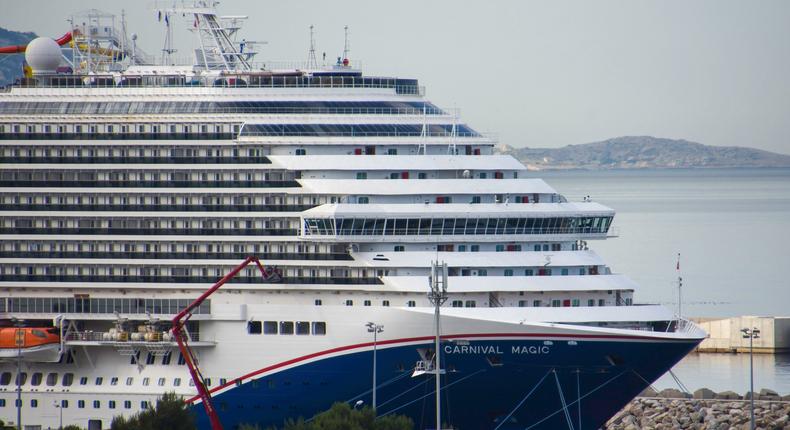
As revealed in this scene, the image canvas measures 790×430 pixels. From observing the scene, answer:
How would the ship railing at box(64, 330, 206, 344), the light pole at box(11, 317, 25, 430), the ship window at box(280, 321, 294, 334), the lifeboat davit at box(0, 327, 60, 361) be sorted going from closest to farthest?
1. the ship window at box(280, 321, 294, 334)
2. the light pole at box(11, 317, 25, 430)
3. the ship railing at box(64, 330, 206, 344)
4. the lifeboat davit at box(0, 327, 60, 361)

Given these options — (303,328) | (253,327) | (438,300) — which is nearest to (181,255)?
(253,327)

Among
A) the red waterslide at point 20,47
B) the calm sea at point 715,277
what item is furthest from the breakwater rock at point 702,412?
the red waterslide at point 20,47

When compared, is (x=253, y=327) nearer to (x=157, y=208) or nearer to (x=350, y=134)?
(x=157, y=208)

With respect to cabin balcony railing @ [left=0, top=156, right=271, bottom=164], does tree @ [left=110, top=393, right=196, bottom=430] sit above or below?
below

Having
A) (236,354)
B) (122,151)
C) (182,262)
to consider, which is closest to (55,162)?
(122,151)

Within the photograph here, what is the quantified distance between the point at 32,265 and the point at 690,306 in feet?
236

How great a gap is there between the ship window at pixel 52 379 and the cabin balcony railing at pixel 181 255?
420 cm

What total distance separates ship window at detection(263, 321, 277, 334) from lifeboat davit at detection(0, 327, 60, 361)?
299 inches

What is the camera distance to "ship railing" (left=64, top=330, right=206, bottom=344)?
52594 mm

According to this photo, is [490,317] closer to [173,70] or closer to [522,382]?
[522,382]

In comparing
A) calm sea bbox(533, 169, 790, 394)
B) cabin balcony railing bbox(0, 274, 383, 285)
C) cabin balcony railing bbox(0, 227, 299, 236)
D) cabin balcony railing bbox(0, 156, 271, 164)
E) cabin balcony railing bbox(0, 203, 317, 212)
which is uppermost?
cabin balcony railing bbox(0, 156, 271, 164)

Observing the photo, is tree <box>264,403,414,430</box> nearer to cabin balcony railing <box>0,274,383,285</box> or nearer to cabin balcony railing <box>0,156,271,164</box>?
cabin balcony railing <box>0,274,383,285</box>

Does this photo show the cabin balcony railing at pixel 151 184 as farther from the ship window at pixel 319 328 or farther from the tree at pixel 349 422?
the tree at pixel 349 422

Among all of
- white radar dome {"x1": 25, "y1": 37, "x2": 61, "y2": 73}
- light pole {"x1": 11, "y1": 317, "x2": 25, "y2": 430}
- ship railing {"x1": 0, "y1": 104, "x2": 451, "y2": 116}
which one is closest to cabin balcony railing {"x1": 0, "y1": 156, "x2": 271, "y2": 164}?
ship railing {"x1": 0, "y1": 104, "x2": 451, "y2": 116}
